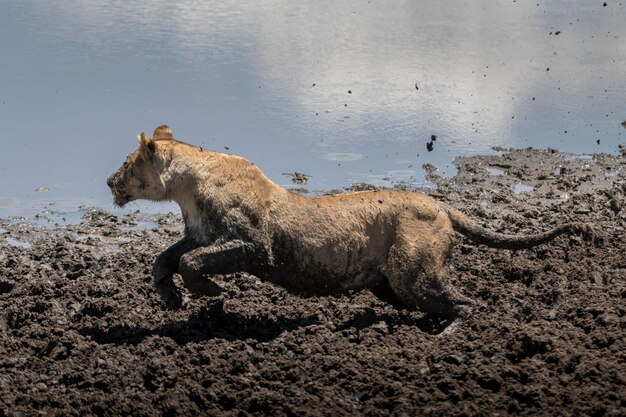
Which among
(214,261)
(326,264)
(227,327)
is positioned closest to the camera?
(214,261)

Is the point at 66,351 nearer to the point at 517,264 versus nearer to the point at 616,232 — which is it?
the point at 517,264

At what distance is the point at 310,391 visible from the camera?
915 centimetres

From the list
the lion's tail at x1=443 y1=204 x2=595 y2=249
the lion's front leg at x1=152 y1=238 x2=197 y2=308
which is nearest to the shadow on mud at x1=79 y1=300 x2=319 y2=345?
the lion's front leg at x1=152 y1=238 x2=197 y2=308

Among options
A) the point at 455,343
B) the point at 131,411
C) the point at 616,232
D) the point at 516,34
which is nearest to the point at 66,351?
the point at 131,411

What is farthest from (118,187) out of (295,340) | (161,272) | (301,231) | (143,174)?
(295,340)

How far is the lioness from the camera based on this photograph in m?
10.5

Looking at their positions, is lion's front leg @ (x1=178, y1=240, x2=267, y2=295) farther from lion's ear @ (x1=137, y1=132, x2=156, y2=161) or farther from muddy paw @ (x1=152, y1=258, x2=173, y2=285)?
lion's ear @ (x1=137, y1=132, x2=156, y2=161)

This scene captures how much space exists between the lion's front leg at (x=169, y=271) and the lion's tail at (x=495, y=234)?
2.13 m

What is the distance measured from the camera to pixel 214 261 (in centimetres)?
1038

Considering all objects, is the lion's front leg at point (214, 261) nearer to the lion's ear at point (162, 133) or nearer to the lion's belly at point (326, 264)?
the lion's belly at point (326, 264)

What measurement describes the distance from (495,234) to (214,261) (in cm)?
239

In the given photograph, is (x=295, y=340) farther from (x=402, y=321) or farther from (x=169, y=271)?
(x=169, y=271)

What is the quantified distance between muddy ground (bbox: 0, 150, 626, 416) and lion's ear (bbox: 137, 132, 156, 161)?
49.1 inches

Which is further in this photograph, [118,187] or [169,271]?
[118,187]
